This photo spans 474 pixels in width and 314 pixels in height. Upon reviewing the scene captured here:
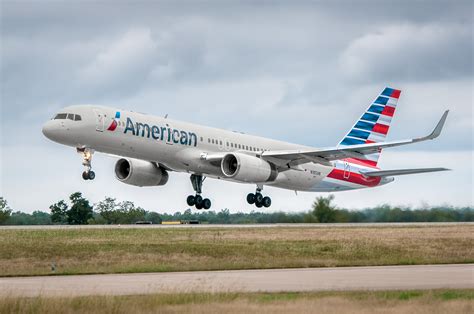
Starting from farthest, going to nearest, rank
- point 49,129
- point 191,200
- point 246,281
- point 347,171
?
point 347,171 < point 191,200 < point 49,129 < point 246,281

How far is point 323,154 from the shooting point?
52531 millimetres

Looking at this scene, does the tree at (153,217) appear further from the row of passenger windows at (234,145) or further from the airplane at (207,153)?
the row of passenger windows at (234,145)

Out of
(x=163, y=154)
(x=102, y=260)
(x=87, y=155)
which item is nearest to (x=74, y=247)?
(x=102, y=260)

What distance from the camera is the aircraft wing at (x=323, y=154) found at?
50.1 metres

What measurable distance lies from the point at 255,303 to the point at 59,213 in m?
52.8

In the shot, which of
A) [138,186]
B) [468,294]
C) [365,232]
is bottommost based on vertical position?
[468,294]

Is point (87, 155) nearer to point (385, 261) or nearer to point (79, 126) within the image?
point (79, 126)

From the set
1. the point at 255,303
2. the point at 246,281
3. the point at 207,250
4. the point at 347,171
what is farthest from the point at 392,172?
the point at 255,303

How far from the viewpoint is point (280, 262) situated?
33.2m

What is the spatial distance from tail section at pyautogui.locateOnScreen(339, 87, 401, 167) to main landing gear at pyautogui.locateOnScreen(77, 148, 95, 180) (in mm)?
→ 23037

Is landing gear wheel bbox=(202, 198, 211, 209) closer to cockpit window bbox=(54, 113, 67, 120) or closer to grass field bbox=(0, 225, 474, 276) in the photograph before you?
grass field bbox=(0, 225, 474, 276)

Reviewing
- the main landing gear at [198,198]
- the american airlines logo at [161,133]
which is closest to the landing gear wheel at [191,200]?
the main landing gear at [198,198]

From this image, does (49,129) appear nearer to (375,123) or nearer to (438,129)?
(438,129)

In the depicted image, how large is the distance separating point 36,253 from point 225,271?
32.6 feet
